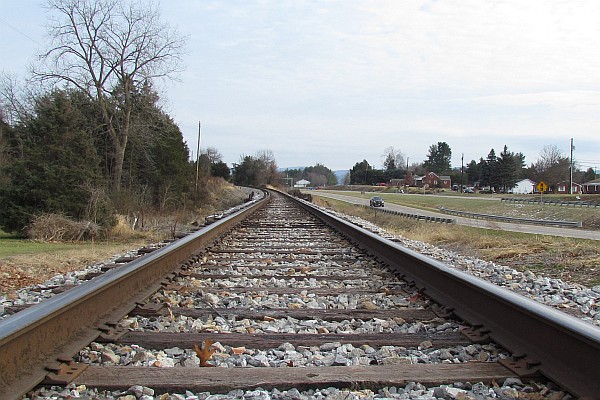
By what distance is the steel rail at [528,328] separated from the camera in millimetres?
2379

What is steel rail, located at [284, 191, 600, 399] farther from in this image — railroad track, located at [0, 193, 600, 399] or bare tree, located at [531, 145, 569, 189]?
bare tree, located at [531, 145, 569, 189]

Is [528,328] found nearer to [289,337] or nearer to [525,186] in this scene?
[289,337]

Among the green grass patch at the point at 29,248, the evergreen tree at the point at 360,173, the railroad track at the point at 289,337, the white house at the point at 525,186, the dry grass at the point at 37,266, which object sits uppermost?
the evergreen tree at the point at 360,173

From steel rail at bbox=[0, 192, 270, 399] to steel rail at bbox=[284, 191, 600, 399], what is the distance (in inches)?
94.9

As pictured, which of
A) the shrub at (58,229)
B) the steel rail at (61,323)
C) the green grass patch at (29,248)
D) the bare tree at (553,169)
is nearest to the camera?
the steel rail at (61,323)

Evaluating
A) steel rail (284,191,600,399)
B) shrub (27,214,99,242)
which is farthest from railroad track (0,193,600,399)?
shrub (27,214,99,242)

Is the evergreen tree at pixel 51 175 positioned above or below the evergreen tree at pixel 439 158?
below

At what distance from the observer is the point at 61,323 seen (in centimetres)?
292

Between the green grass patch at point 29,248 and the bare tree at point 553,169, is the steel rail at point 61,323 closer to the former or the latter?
the green grass patch at point 29,248

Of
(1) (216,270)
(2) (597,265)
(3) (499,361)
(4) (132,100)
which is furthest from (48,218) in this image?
(4) (132,100)

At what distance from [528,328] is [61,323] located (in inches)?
104

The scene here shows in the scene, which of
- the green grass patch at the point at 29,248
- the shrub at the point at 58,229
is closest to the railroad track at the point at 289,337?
the green grass patch at the point at 29,248

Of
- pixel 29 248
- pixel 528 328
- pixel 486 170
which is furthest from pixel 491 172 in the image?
pixel 528 328

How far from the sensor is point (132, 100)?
34812 millimetres
